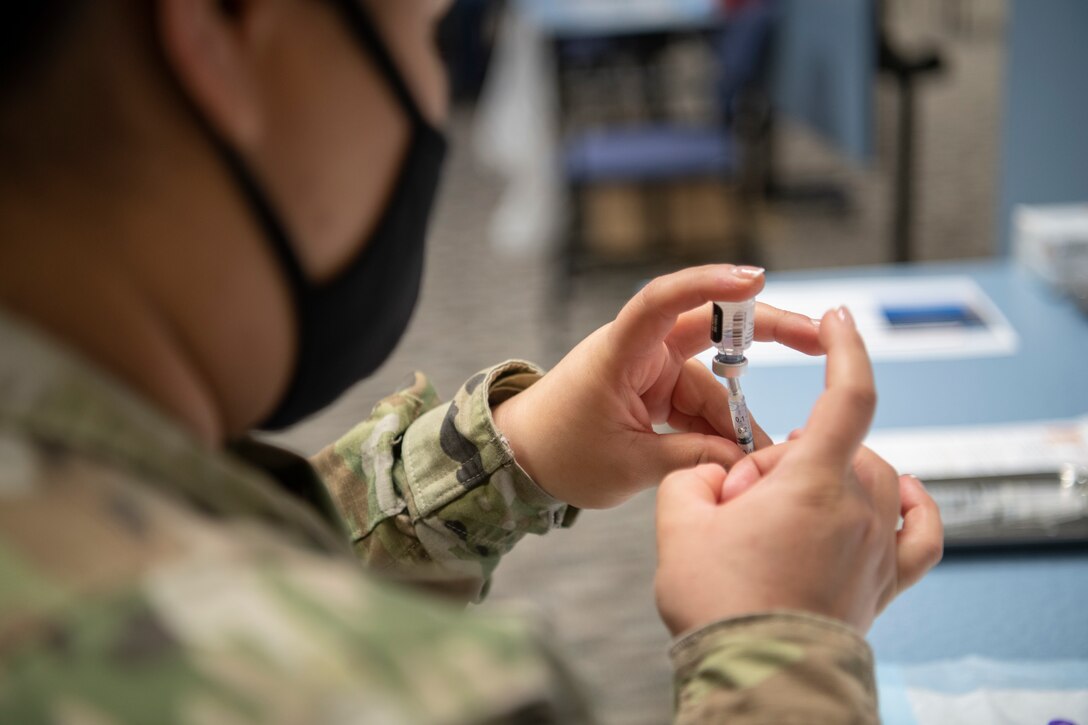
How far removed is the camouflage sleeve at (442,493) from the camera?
35.8 inches

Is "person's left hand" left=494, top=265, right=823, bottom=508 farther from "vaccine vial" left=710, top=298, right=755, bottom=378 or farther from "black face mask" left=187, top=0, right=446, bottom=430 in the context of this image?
"black face mask" left=187, top=0, right=446, bottom=430

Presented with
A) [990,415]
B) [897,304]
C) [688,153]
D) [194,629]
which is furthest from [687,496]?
[688,153]

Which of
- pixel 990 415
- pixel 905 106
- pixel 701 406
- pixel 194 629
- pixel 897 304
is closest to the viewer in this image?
pixel 194 629

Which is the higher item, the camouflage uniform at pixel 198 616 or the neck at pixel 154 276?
the neck at pixel 154 276

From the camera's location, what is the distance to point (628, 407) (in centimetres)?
90

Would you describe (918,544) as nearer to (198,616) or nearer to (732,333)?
(732,333)

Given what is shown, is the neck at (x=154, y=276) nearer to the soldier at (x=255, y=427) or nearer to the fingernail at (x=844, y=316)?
the soldier at (x=255, y=427)

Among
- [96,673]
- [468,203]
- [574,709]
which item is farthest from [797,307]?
[468,203]

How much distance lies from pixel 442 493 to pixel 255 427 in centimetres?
30

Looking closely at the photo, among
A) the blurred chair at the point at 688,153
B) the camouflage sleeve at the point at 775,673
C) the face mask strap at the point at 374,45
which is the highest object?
the face mask strap at the point at 374,45

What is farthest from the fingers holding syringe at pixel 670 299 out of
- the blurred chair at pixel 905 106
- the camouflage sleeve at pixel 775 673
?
the blurred chair at pixel 905 106

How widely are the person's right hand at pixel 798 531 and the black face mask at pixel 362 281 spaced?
0.72 ft

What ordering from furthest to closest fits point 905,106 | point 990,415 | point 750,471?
1. point 905,106
2. point 990,415
3. point 750,471

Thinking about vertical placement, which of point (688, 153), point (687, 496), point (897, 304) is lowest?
point (688, 153)
